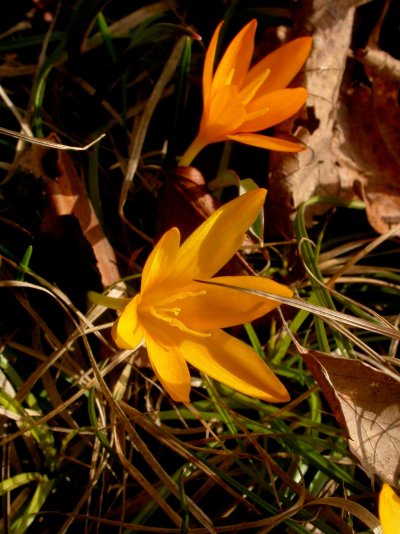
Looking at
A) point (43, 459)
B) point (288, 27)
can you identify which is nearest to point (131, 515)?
point (43, 459)

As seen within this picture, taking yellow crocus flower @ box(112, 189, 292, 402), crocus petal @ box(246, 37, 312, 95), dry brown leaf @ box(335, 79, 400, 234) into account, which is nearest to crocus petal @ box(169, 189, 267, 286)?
yellow crocus flower @ box(112, 189, 292, 402)

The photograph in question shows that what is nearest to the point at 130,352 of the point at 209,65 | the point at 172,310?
the point at 172,310

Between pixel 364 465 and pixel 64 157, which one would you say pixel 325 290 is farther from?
pixel 64 157

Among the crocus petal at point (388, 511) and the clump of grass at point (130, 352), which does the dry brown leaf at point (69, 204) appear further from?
the crocus petal at point (388, 511)

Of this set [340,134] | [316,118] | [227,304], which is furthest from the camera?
[340,134]

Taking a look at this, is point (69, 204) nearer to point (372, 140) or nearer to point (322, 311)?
point (322, 311)

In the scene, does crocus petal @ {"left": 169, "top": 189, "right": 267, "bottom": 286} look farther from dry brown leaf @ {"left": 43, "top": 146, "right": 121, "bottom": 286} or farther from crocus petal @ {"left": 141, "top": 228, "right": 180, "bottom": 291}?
dry brown leaf @ {"left": 43, "top": 146, "right": 121, "bottom": 286}
